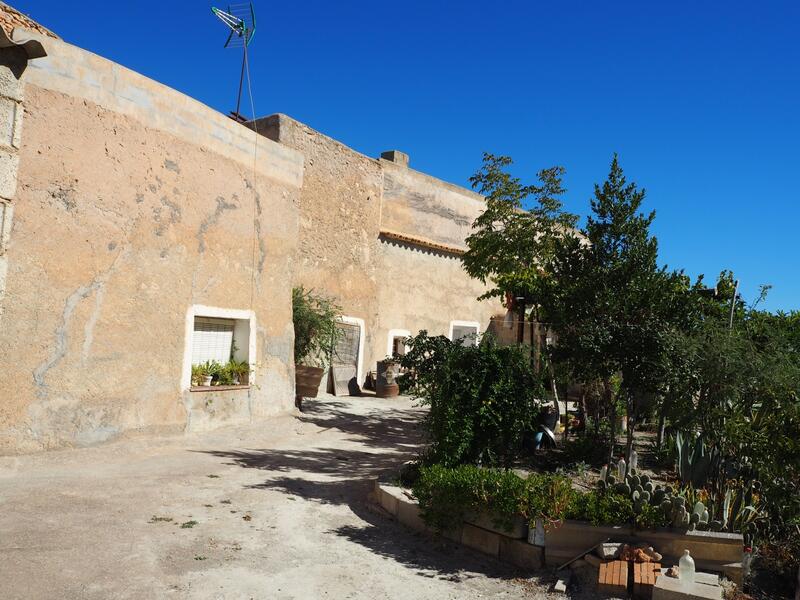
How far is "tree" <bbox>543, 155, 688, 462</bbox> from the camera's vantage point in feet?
24.7

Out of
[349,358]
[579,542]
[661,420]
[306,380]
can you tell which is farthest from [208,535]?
[349,358]

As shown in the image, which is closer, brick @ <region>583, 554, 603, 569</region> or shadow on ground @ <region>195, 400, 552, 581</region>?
brick @ <region>583, 554, 603, 569</region>

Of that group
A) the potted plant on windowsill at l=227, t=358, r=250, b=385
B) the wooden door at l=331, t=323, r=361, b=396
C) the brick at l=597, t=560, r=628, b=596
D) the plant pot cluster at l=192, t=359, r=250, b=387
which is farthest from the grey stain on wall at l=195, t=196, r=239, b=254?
the brick at l=597, t=560, r=628, b=596

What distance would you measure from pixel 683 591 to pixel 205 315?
8.36 metres

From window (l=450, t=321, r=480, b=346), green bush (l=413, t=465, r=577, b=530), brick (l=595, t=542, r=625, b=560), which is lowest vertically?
brick (l=595, t=542, r=625, b=560)

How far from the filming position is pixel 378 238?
1841 centimetres

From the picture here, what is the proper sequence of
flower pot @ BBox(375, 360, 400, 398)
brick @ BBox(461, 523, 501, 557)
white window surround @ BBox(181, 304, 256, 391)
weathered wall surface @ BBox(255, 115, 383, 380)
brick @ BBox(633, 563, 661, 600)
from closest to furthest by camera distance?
brick @ BBox(633, 563, 661, 600)
brick @ BBox(461, 523, 501, 557)
white window surround @ BBox(181, 304, 256, 391)
weathered wall surface @ BBox(255, 115, 383, 380)
flower pot @ BBox(375, 360, 400, 398)

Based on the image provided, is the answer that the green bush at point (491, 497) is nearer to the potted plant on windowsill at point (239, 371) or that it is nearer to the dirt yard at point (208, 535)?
the dirt yard at point (208, 535)

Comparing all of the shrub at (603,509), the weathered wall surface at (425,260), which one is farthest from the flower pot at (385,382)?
Answer: the shrub at (603,509)

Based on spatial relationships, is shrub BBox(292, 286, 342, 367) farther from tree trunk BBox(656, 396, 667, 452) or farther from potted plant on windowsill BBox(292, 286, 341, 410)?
tree trunk BBox(656, 396, 667, 452)

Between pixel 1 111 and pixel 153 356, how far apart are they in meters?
3.93

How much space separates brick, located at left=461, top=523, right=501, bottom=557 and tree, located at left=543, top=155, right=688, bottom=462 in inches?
96.6

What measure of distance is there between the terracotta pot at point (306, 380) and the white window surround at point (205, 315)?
2274 millimetres

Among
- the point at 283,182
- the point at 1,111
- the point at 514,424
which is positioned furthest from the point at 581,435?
the point at 1,111
